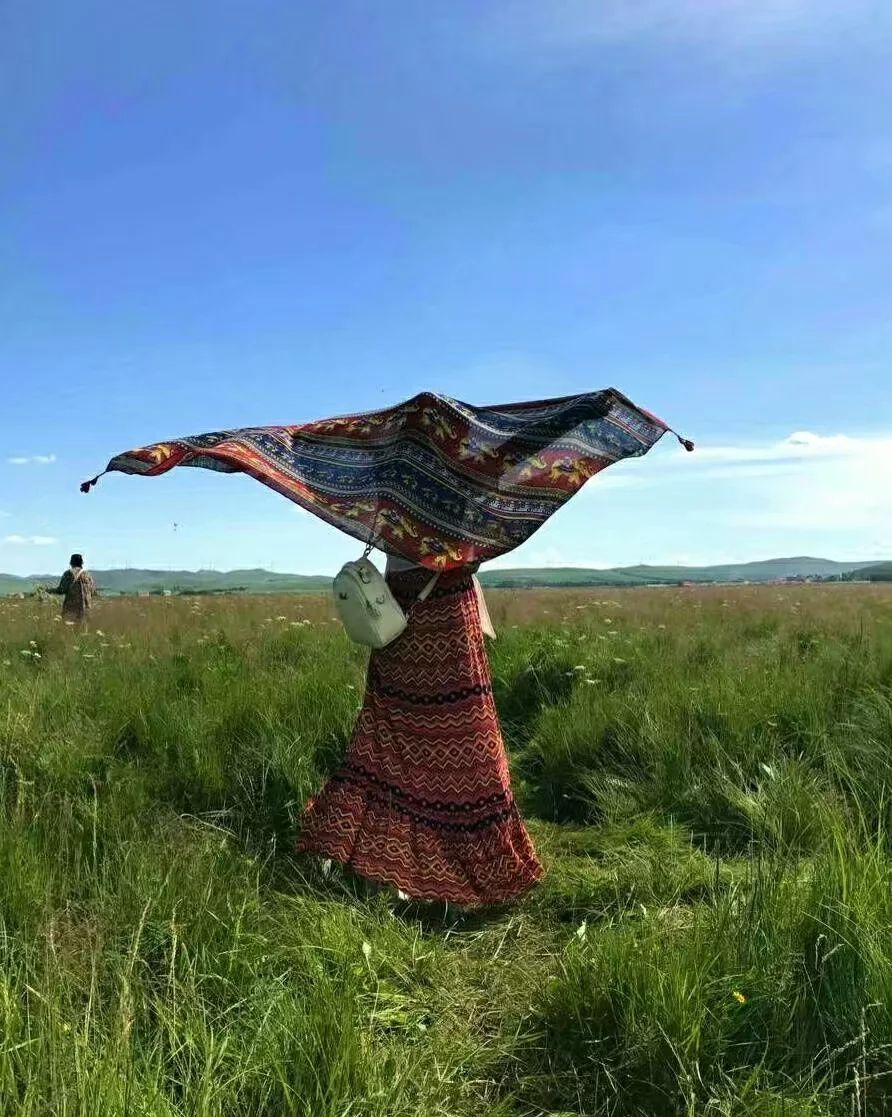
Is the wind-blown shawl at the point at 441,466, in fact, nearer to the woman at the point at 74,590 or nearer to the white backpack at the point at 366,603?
the white backpack at the point at 366,603

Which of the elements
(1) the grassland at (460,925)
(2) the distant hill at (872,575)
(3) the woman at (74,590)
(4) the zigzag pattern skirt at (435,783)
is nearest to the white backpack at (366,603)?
(4) the zigzag pattern skirt at (435,783)

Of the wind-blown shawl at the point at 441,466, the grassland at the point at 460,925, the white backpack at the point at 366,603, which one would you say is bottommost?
the grassland at the point at 460,925

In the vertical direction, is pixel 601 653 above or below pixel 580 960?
above

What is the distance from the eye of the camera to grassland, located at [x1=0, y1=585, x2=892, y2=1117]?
7.76 ft

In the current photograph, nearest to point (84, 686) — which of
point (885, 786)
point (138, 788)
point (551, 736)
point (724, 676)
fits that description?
point (138, 788)

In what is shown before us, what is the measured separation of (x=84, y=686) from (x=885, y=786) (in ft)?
18.5

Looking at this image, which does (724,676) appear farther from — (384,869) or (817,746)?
(384,869)

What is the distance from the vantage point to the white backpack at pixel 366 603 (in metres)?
3.72

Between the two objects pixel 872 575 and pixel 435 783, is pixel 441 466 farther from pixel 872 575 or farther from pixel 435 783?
pixel 872 575

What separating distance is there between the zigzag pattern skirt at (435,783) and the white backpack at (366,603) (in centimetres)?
30

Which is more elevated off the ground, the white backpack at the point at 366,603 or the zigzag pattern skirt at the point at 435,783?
the white backpack at the point at 366,603

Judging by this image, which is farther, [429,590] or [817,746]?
[817,746]

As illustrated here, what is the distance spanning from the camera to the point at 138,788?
4707mm

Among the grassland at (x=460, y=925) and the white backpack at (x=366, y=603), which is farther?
the white backpack at (x=366, y=603)
